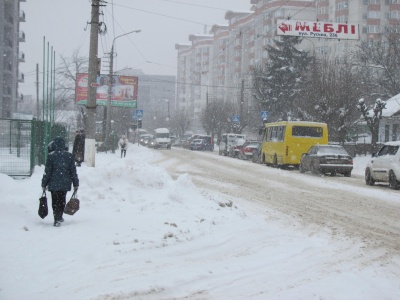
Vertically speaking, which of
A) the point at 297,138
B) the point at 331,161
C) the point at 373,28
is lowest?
the point at 331,161

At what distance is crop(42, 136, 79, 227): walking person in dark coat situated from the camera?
28.3ft

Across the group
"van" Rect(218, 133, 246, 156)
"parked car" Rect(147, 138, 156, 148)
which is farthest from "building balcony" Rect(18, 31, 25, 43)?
"van" Rect(218, 133, 246, 156)

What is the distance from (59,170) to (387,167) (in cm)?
1260

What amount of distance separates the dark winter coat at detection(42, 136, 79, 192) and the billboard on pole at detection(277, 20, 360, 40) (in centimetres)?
2375

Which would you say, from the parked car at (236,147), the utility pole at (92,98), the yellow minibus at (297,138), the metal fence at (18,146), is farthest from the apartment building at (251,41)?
the metal fence at (18,146)

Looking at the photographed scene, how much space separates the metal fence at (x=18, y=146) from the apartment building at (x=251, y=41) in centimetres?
2695

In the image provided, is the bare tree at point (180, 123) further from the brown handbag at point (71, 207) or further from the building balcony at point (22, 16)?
the brown handbag at point (71, 207)

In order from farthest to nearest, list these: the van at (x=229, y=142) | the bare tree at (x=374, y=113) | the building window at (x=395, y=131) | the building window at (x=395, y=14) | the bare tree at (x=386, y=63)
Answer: the building window at (x=395, y=14) < the van at (x=229, y=142) < the bare tree at (x=386, y=63) < the building window at (x=395, y=131) < the bare tree at (x=374, y=113)

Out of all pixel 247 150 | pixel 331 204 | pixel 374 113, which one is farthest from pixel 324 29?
pixel 331 204

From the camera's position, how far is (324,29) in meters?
Answer: 30.4

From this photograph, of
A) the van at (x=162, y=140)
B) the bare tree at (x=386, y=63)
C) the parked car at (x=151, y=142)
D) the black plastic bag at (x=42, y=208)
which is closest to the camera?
the black plastic bag at (x=42, y=208)

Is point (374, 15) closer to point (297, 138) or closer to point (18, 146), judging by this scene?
point (297, 138)

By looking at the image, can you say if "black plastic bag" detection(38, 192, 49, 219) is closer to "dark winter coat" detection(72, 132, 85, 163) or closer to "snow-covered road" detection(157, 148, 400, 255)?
"snow-covered road" detection(157, 148, 400, 255)

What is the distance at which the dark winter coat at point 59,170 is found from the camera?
8625 mm
